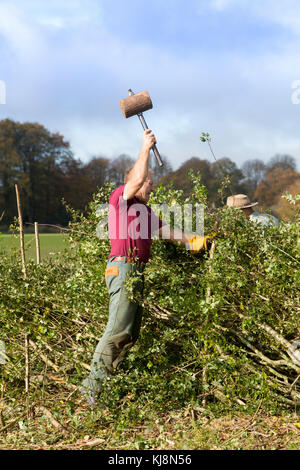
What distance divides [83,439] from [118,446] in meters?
0.30

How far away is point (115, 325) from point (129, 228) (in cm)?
75

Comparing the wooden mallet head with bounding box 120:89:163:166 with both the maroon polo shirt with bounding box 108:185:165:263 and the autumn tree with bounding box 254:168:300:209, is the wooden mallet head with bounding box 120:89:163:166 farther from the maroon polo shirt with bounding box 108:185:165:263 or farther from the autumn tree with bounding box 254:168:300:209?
the autumn tree with bounding box 254:168:300:209

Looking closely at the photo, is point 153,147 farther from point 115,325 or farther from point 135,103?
point 115,325

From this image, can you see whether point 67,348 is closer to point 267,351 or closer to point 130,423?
point 130,423

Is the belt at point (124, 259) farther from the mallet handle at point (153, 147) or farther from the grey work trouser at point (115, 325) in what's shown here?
the mallet handle at point (153, 147)

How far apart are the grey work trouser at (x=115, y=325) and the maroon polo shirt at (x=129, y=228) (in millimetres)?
102

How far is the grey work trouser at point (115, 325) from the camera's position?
12.9ft

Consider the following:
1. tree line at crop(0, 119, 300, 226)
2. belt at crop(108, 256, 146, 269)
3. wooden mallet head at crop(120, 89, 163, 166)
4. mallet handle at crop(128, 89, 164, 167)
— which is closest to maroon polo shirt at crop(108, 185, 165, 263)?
belt at crop(108, 256, 146, 269)

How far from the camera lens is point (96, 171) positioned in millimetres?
64250

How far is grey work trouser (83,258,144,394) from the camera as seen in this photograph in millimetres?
3936

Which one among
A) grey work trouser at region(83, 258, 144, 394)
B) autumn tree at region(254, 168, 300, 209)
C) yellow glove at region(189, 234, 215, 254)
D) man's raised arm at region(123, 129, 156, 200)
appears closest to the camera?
man's raised arm at region(123, 129, 156, 200)

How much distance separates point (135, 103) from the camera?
422 centimetres

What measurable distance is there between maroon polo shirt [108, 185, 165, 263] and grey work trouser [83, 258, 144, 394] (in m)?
0.10

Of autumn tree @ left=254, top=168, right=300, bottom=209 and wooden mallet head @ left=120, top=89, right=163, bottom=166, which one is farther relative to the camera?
autumn tree @ left=254, top=168, right=300, bottom=209
